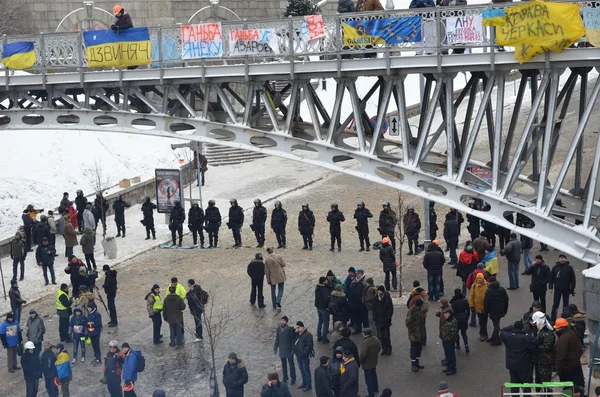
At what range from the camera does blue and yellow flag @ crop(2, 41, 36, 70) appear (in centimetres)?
2439

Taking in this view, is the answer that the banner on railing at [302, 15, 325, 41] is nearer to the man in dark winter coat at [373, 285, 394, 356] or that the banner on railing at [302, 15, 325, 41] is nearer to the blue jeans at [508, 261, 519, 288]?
the man in dark winter coat at [373, 285, 394, 356]

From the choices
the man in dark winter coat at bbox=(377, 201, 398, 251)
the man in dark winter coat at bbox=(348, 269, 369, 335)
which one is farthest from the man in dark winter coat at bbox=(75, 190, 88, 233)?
the man in dark winter coat at bbox=(348, 269, 369, 335)

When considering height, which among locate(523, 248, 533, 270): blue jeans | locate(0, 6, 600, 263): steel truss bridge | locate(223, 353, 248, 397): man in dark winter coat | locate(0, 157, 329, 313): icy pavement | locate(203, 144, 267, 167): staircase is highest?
locate(0, 6, 600, 263): steel truss bridge

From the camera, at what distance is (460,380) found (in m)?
18.1

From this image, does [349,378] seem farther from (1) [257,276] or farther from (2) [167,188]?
(2) [167,188]

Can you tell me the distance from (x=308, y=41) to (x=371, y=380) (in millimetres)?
6873

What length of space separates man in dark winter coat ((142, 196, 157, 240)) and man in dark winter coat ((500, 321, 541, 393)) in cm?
1411

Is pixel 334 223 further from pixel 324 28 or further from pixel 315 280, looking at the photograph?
pixel 324 28

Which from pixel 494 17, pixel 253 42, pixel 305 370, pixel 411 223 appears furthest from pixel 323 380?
pixel 411 223

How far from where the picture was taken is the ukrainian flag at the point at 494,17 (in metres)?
18.5

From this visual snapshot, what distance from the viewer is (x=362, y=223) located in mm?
26641

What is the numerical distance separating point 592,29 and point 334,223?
34.4ft

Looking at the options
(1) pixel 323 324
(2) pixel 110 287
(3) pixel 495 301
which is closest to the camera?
(3) pixel 495 301

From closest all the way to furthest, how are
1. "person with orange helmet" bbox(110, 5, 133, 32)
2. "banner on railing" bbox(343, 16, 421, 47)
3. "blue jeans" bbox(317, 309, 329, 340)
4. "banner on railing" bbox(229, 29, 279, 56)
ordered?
"banner on railing" bbox(343, 16, 421, 47)
"blue jeans" bbox(317, 309, 329, 340)
"banner on railing" bbox(229, 29, 279, 56)
"person with orange helmet" bbox(110, 5, 133, 32)
